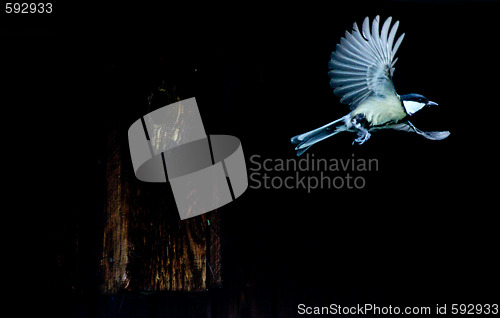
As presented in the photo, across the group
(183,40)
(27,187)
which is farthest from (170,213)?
(183,40)

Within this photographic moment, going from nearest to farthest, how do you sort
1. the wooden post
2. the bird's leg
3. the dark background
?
the wooden post < the dark background < the bird's leg

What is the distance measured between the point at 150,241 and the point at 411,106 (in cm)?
77

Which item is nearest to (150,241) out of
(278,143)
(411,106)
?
(278,143)

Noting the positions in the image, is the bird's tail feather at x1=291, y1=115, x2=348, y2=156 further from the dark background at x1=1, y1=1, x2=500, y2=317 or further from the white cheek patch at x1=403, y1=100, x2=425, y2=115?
the white cheek patch at x1=403, y1=100, x2=425, y2=115

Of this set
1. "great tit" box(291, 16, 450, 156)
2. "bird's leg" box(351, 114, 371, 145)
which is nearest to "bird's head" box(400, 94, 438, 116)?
"great tit" box(291, 16, 450, 156)

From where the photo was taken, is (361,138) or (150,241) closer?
(150,241)

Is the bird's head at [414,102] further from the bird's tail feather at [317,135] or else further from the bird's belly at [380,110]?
the bird's tail feather at [317,135]

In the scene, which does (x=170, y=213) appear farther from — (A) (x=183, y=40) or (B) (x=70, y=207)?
(A) (x=183, y=40)

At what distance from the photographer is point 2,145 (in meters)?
1.25

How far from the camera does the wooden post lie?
1021 mm

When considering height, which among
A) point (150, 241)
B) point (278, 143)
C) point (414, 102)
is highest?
point (414, 102)

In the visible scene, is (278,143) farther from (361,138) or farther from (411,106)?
(411,106)

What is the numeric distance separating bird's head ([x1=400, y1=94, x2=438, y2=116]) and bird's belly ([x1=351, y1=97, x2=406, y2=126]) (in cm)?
2

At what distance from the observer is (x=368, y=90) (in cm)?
133
